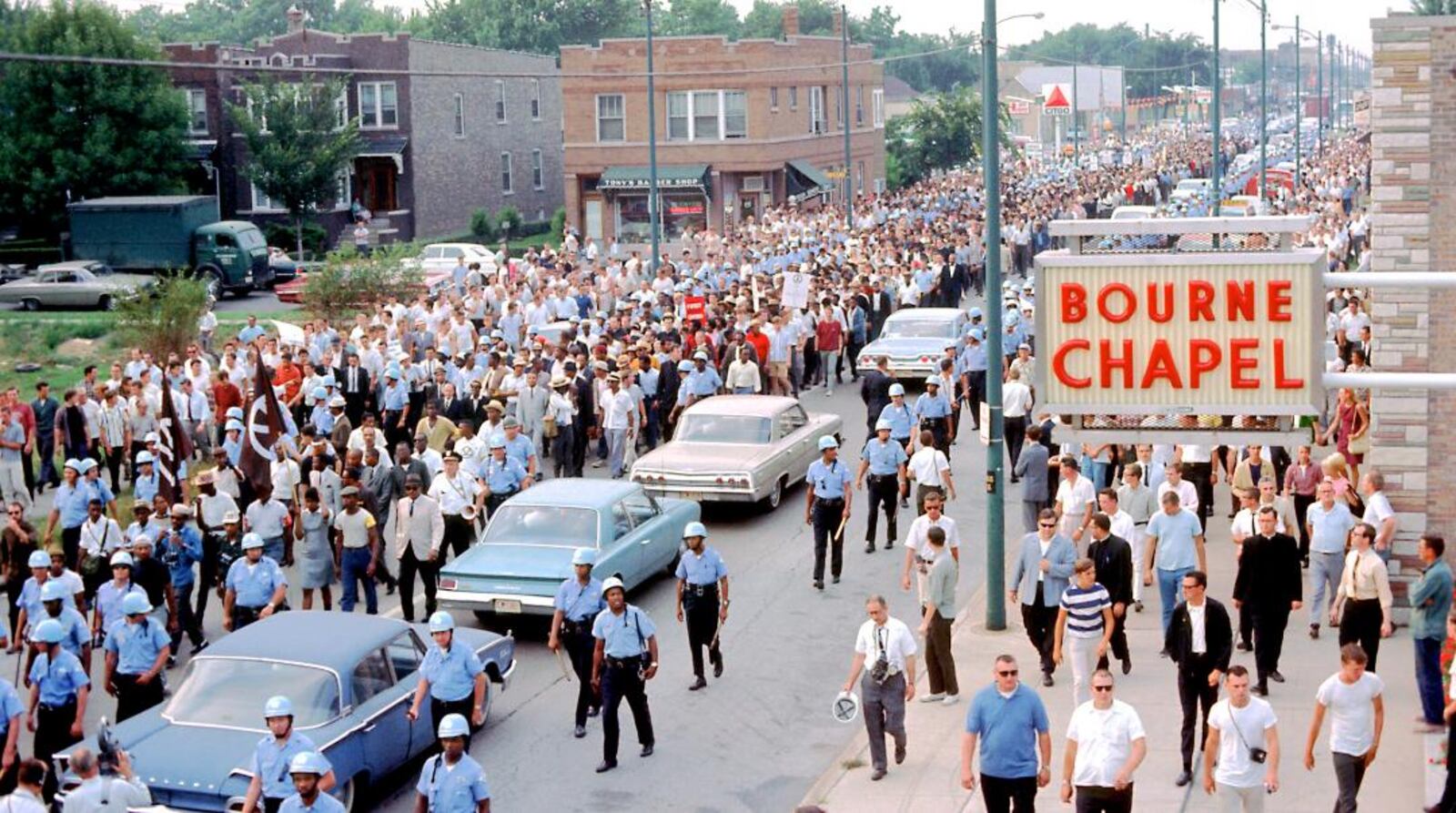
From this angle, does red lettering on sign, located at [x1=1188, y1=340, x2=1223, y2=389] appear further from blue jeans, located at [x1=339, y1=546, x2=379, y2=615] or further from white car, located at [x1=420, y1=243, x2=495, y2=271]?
white car, located at [x1=420, y1=243, x2=495, y2=271]

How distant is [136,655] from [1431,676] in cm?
973

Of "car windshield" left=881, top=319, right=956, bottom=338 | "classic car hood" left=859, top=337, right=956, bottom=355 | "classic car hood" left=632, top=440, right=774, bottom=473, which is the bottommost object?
"classic car hood" left=632, top=440, right=774, bottom=473

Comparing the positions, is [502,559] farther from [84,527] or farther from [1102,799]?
[1102,799]

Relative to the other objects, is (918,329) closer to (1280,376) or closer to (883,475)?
(883,475)

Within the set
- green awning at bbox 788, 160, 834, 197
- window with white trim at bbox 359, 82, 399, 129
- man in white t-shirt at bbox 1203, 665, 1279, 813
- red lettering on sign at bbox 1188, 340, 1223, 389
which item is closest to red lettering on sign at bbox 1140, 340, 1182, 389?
red lettering on sign at bbox 1188, 340, 1223, 389

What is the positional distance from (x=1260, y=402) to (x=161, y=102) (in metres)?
54.2

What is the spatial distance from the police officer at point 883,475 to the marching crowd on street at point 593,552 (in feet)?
0.12

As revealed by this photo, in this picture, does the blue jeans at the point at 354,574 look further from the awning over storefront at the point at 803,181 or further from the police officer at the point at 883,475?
the awning over storefront at the point at 803,181

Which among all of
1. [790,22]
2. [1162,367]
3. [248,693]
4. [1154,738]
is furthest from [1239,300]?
[790,22]

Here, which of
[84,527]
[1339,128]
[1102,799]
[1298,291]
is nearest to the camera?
[1298,291]

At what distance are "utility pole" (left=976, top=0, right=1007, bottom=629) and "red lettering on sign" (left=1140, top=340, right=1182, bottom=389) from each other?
24.8ft

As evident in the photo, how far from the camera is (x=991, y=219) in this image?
60.4 ft

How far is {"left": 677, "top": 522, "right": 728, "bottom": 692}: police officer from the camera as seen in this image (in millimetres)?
15891

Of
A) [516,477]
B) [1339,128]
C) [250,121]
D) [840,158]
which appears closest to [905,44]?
[1339,128]
